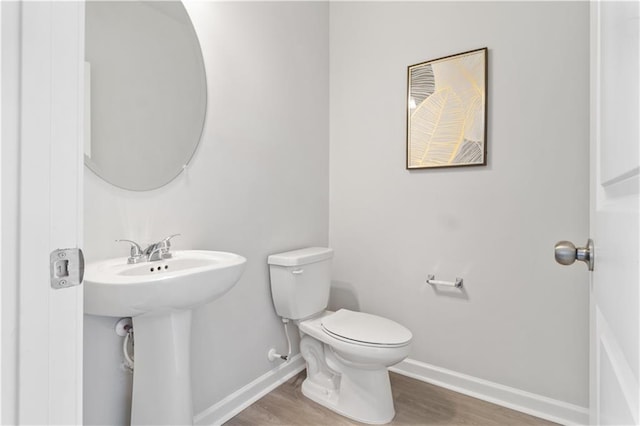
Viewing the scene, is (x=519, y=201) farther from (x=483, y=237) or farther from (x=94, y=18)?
(x=94, y=18)

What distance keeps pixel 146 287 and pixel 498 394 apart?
71.1 inches

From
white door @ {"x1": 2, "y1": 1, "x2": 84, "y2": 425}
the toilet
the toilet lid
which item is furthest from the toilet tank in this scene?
white door @ {"x1": 2, "y1": 1, "x2": 84, "y2": 425}

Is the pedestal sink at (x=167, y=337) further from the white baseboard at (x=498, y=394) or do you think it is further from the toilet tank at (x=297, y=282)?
the white baseboard at (x=498, y=394)

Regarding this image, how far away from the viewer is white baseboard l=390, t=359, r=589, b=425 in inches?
61.8

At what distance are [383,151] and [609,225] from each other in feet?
5.62

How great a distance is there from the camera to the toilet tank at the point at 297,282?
5.78ft

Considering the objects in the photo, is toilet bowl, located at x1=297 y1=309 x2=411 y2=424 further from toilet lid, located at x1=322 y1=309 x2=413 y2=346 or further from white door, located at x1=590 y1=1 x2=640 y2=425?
white door, located at x1=590 y1=1 x2=640 y2=425

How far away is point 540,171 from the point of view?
1.64 m

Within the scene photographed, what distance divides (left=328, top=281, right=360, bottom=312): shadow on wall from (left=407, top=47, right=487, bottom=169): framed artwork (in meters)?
0.92

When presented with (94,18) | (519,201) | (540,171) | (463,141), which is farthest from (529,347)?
(94,18)

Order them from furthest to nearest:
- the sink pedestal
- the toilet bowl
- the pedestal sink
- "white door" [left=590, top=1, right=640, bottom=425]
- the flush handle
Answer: the toilet bowl
the sink pedestal
the pedestal sink
the flush handle
"white door" [left=590, top=1, right=640, bottom=425]

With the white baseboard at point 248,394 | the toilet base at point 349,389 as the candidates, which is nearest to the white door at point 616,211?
the toilet base at point 349,389

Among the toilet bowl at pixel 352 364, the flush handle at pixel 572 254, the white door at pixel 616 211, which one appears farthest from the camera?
the toilet bowl at pixel 352 364

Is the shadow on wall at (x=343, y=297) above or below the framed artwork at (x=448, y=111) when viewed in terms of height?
below
